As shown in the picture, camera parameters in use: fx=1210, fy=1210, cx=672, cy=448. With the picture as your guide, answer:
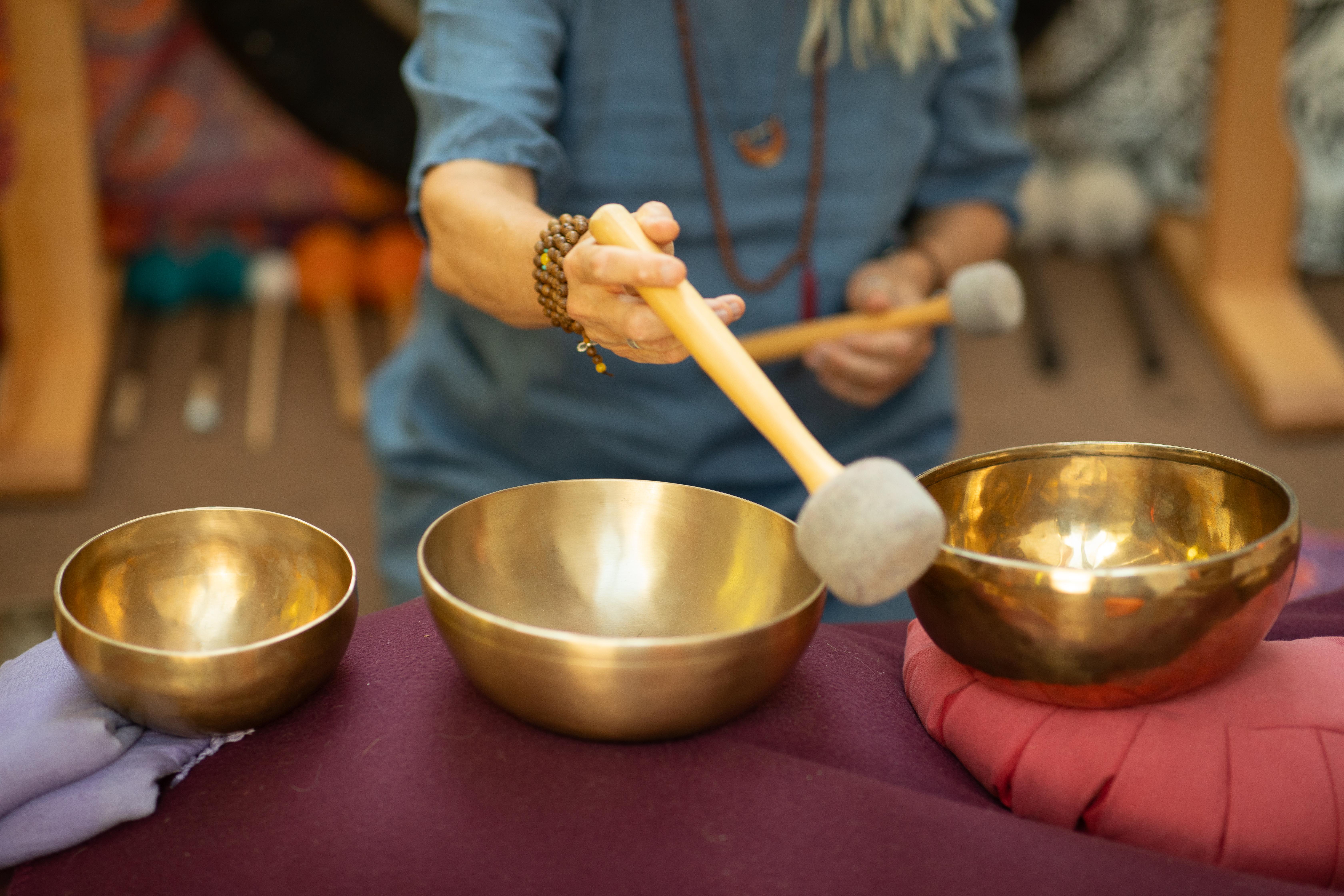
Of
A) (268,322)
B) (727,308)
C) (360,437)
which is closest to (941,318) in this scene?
(727,308)

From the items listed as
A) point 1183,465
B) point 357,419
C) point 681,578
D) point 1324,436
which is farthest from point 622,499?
point 1324,436

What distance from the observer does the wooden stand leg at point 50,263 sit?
1.83 metres

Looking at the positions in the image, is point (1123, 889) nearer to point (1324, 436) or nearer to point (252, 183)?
point (1324, 436)

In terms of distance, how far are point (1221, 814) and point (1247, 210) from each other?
1.81 metres

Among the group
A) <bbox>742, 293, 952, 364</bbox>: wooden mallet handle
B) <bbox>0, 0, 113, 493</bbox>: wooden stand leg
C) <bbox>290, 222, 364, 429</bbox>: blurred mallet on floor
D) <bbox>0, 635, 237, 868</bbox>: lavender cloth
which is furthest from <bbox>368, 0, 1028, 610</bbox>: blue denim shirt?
<bbox>290, 222, 364, 429</bbox>: blurred mallet on floor

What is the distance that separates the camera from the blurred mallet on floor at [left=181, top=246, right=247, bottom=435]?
6.77 ft

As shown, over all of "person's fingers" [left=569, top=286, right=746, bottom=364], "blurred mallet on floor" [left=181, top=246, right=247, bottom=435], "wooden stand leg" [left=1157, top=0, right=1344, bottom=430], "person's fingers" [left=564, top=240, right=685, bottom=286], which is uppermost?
"person's fingers" [left=564, top=240, right=685, bottom=286]

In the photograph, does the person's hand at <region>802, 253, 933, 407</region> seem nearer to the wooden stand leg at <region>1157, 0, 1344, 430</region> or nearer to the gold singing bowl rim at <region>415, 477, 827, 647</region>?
the gold singing bowl rim at <region>415, 477, 827, 647</region>

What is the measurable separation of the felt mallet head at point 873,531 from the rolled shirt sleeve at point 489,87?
0.46 meters

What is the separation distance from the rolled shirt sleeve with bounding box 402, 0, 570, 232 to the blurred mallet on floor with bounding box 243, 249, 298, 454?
1287mm

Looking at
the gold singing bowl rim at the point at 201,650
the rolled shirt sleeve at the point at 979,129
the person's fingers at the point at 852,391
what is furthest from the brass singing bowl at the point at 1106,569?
the rolled shirt sleeve at the point at 979,129

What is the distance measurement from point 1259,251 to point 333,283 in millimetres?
1653

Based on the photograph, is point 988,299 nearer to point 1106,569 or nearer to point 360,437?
point 1106,569

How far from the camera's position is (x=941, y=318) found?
91 cm
